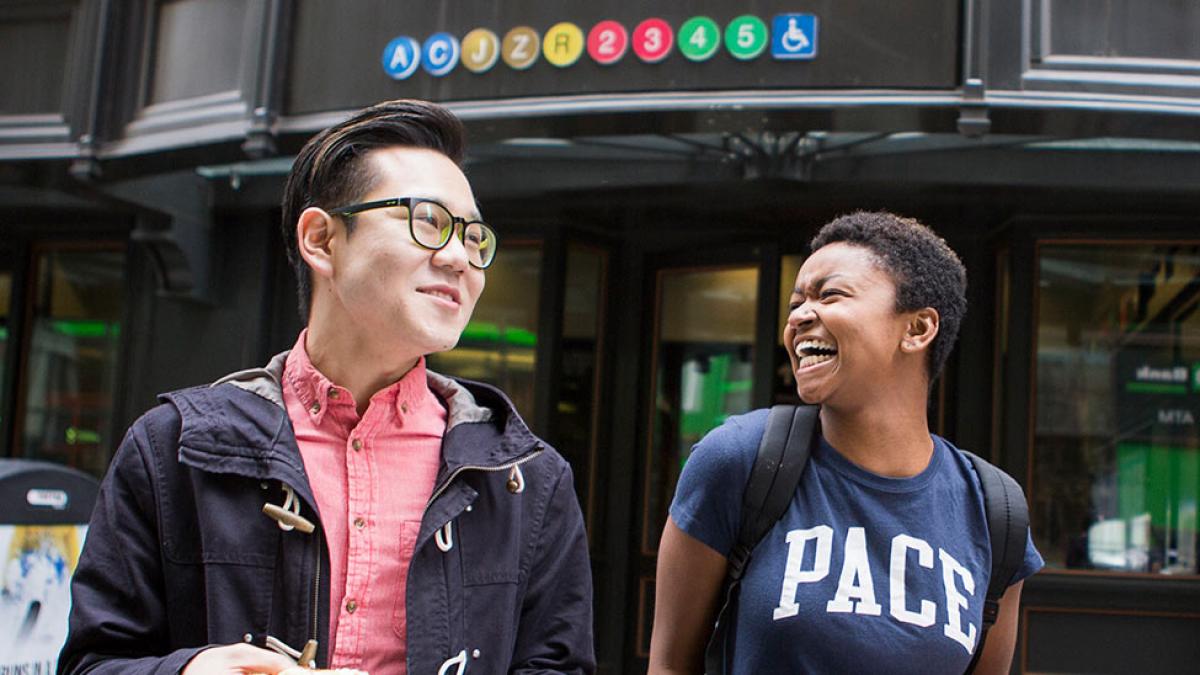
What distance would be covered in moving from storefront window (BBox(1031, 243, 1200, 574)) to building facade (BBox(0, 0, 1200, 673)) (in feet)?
0.05

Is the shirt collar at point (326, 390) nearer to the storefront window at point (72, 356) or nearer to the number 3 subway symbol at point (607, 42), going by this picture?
the number 3 subway symbol at point (607, 42)

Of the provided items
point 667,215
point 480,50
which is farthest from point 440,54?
point 667,215

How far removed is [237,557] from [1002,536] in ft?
5.54

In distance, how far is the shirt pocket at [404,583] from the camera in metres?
1.84

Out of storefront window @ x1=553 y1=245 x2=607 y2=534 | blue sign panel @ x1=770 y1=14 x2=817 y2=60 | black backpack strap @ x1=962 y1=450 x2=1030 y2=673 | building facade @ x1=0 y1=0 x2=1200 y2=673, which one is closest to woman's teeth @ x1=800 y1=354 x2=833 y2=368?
black backpack strap @ x1=962 y1=450 x2=1030 y2=673

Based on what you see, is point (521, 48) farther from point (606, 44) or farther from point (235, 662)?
point (235, 662)

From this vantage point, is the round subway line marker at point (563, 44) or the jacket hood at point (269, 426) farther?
the round subway line marker at point (563, 44)

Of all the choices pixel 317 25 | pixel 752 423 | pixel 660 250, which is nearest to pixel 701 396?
pixel 660 250

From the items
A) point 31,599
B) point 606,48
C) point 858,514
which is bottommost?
point 31,599

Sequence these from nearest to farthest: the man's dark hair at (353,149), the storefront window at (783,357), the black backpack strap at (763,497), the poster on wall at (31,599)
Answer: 1. the man's dark hair at (353,149)
2. the black backpack strap at (763,497)
3. the poster on wall at (31,599)
4. the storefront window at (783,357)

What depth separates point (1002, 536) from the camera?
2.69m

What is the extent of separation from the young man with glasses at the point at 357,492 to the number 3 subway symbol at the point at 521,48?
417 centimetres

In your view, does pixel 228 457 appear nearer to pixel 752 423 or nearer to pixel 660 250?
pixel 752 423


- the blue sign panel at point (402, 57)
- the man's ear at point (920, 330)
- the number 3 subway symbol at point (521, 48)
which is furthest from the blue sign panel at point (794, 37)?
the man's ear at point (920, 330)
